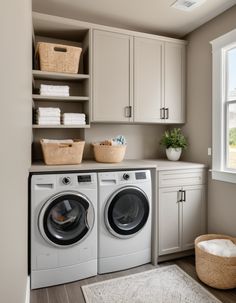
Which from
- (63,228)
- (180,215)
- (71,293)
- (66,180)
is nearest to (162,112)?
(180,215)

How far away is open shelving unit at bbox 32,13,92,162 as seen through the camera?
2.51 metres

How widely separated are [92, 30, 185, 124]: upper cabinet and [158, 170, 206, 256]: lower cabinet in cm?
90

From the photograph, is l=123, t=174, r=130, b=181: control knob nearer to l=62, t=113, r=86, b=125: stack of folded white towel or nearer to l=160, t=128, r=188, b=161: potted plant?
l=62, t=113, r=86, b=125: stack of folded white towel

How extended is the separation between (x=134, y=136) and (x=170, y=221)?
49.7 inches

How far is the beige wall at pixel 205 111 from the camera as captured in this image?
255 centimetres

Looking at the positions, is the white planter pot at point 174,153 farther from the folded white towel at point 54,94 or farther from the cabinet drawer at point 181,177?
the folded white towel at point 54,94

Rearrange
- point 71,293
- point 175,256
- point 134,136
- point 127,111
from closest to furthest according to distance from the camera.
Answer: point 71,293 → point 175,256 → point 127,111 → point 134,136

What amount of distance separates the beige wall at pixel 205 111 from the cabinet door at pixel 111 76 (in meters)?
0.90

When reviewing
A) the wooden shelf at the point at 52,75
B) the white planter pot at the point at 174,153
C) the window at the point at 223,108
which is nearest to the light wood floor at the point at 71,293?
the window at the point at 223,108

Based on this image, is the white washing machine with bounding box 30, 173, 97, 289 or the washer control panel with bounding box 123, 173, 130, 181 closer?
the white washing machine with bounding box 30, 173, 97, 289

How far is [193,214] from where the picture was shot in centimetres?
274

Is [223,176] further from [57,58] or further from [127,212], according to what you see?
[57,58]

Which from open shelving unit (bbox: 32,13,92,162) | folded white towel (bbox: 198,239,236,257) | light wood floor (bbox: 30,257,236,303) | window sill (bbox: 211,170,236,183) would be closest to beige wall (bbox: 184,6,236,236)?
window sill (bbox: 211,170,236,183)

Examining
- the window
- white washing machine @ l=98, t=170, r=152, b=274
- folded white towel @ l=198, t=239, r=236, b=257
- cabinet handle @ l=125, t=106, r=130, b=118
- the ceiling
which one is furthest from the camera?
cabinet handle @ l=125, t=106, r=130, b=118
